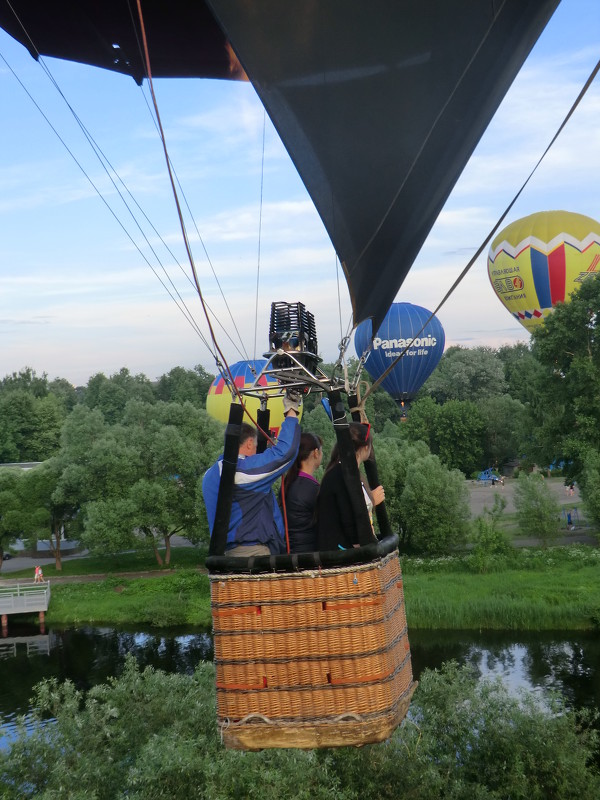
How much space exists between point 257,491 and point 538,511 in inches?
661

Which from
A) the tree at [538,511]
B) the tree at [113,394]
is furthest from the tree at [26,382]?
the tree at [538,511]

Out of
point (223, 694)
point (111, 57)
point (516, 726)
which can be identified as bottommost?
point (516, 726)

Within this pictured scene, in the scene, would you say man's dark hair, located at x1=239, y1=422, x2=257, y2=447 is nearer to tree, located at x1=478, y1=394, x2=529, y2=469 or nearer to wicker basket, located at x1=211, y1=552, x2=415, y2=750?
wicker basket, located at x1=211, y1=552, x2=415, y2=750

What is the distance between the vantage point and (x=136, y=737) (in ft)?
29.6

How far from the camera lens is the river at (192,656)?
12508 mm

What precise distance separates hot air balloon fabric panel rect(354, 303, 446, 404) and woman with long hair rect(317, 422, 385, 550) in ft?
72.5

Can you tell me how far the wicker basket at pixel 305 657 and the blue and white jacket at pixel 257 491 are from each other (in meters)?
0.24

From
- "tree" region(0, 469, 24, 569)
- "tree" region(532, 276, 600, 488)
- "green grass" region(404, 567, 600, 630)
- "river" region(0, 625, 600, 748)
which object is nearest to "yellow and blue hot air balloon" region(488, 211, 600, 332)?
"tree" region(532, 276, 600, 488)

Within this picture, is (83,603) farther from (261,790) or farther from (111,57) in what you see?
(111,57)

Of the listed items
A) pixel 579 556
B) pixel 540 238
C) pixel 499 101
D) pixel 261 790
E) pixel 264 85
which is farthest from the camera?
pixel 540 238

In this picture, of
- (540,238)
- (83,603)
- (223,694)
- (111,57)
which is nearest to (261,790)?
(223,694)

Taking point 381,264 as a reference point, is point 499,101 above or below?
above

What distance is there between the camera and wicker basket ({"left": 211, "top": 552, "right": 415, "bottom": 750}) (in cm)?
310

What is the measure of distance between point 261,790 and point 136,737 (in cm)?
239
